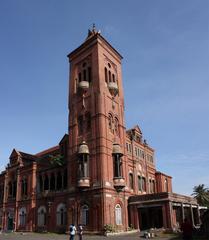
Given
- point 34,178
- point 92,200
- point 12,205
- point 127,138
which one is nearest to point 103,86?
point 127,138

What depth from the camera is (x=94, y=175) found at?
38.4 meters

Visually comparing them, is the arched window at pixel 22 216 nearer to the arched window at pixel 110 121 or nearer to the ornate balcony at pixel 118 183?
the ornate balcony at pixel 118 183

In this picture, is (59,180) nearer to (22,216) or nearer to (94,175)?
(94,175)

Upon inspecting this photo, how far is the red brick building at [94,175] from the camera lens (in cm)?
3803

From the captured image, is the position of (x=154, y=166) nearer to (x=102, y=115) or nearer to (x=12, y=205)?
(x=102, y=115)

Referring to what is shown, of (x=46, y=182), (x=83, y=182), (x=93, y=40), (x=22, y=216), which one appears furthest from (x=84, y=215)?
(x=93, y=40)

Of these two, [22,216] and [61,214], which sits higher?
[61,214]

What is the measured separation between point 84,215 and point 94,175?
206 inches

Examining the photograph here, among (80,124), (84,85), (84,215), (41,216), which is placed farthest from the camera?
(41,216)

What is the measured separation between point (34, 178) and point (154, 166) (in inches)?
838

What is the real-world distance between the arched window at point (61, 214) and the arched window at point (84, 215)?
4.49 metres

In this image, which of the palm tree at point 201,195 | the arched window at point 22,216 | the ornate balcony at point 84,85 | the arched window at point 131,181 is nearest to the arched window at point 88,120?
the ornate balcony at point 84,85

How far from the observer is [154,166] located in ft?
179

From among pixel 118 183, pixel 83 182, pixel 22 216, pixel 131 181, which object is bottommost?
pixel 22 216
